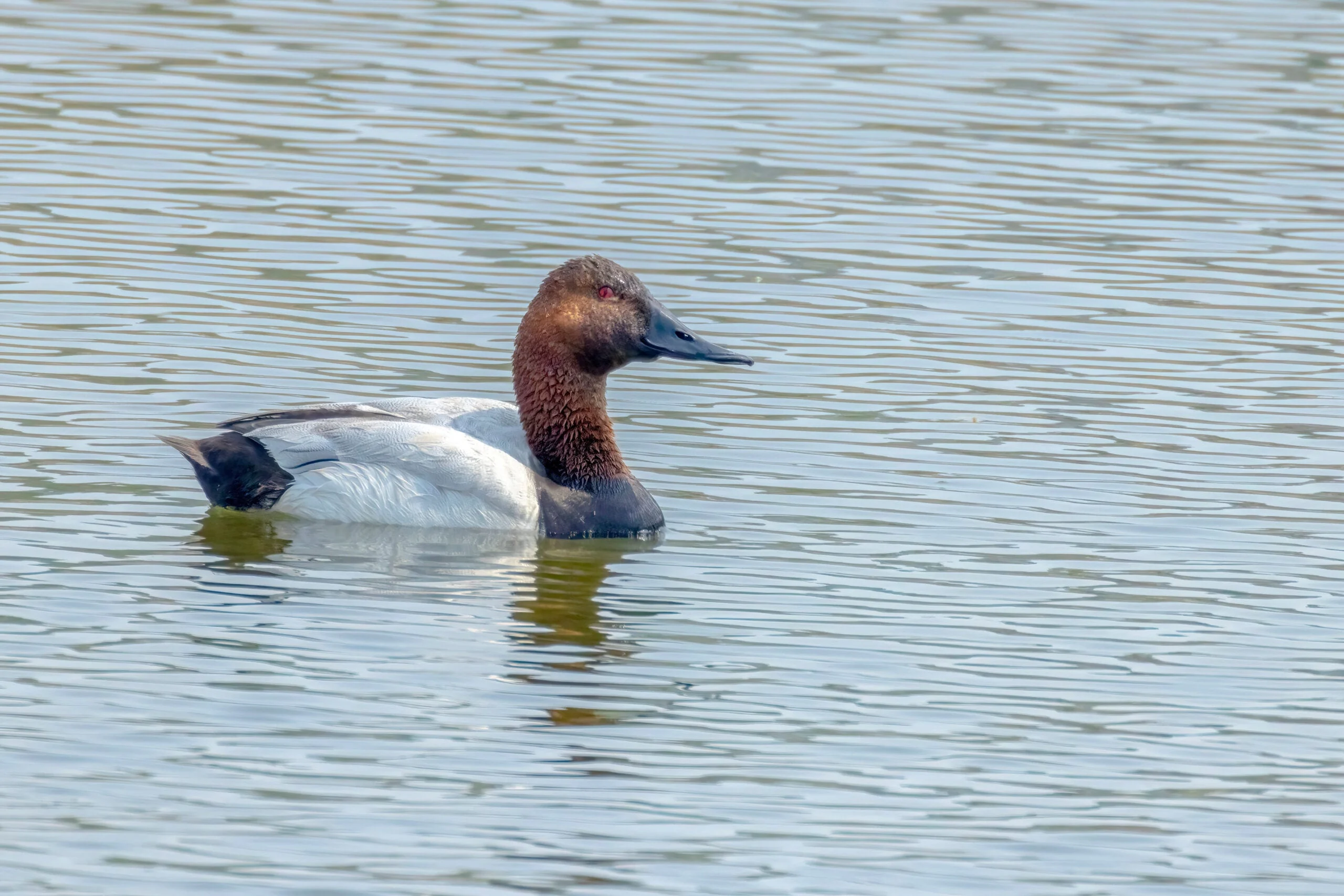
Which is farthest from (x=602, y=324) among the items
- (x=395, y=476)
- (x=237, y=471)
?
(x=237, y=471)

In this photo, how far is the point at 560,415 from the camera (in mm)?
10633

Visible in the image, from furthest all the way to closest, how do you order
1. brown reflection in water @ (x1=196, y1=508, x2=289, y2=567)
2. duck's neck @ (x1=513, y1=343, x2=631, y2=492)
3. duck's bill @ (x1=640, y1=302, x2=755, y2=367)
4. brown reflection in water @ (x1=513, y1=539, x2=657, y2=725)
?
duck's bill @ (x1=640, y1=302, x2=755, y2=367) < duck's neck @ (x1=513, y1=343, x2=631, y2=492) < brown reflection in water @ (x1=196, y1=508, x2=289, y2=567) < brown reflection in water @ (x1=513, y1=539, x2=657, y2=725)

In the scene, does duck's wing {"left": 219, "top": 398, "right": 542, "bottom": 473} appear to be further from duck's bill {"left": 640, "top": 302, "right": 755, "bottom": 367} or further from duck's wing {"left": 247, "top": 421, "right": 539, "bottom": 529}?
duck's bill {"left": 640, "top": 302, "right": 755, "bottom": 367}

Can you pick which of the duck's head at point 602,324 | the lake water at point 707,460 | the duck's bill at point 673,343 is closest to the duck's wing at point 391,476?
the lake water at point 707,460

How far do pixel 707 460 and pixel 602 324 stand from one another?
3.51 ft

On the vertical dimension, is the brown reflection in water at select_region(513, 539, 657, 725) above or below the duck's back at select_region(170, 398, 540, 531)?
below

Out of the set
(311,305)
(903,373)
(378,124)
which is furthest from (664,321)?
(378,124)

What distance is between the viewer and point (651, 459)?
11.4m

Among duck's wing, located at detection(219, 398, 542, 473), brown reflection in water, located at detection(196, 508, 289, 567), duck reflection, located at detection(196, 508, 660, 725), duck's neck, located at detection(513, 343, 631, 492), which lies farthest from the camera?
duck's neck, located at detection(513, 343, 631, 492)

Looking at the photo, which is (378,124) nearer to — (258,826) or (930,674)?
(930,674)

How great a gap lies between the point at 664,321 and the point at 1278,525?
290cm

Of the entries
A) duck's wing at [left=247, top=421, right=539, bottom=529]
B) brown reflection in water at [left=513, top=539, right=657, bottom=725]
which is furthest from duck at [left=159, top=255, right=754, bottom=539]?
brown reflection in water at [left=513, top=539, right=657, bottom=725]

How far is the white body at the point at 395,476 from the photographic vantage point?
10.0m

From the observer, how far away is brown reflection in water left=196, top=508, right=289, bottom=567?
31.5ft
